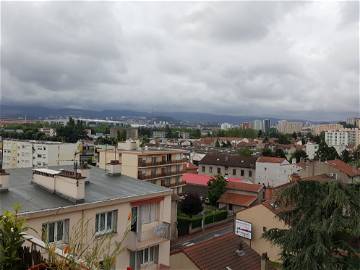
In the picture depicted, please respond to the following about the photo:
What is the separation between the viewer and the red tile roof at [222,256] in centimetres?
1487

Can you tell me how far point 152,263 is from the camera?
45.3 feet

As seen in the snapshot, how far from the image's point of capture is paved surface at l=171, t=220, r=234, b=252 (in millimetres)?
34531

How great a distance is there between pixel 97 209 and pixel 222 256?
6327 mm

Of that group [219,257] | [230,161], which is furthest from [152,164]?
[219,257]

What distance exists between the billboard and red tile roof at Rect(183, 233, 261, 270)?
455 inches

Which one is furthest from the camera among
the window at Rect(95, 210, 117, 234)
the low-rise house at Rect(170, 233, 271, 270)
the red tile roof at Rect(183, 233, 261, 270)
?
the red tile roof at Rect(183, 233, 261, 270)

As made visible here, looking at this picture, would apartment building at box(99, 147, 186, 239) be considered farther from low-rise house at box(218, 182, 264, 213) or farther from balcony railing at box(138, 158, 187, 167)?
low-rise house at box(218, 182, 264, 213)

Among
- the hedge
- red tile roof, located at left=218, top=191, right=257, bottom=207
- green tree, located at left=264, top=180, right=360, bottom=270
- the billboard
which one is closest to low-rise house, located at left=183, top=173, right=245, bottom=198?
red tile roof, located at left=218, top=191, right=257, bottom=207

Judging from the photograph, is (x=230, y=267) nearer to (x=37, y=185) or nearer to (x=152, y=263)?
(x=152, y=263)

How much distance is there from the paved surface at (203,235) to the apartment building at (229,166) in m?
24.9

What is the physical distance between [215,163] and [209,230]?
99.8ft

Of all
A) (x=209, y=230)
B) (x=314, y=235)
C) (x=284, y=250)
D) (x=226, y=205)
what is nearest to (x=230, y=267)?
(x=284, y=250)

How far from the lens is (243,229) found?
29.4 metres

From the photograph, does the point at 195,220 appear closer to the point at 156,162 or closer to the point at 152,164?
the point at 152,164
